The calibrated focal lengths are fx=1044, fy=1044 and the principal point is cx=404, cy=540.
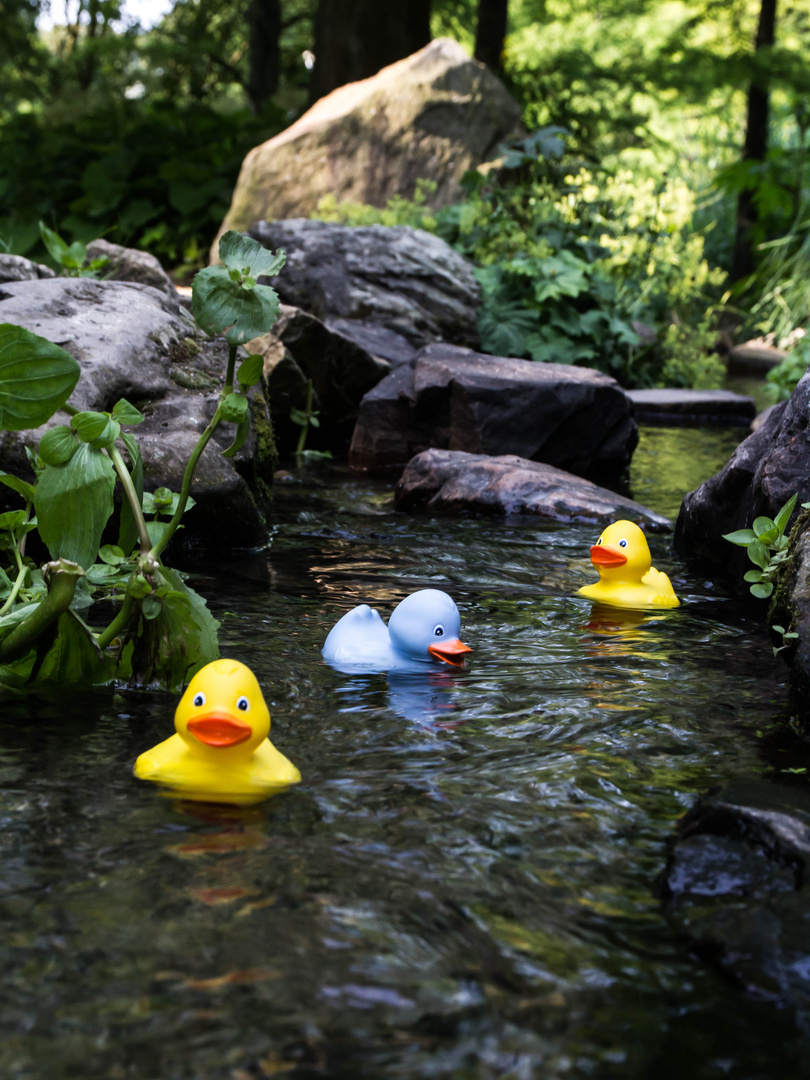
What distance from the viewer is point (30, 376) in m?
2.76

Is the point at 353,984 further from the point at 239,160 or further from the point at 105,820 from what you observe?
the point at 239,160

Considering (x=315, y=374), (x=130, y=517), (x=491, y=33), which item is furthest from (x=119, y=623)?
(x=491, y=33)

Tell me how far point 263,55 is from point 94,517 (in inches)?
635

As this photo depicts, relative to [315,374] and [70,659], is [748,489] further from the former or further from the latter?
[315,374]

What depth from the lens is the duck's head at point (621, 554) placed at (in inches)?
160

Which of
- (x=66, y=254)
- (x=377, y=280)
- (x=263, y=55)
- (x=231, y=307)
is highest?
(x=263, y=55)

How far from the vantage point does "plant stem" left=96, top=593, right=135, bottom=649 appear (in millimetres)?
2873

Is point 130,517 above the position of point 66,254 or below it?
below

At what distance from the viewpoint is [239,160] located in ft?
44.7

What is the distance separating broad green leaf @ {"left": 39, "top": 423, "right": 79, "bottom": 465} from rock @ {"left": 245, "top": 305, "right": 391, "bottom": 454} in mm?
4001

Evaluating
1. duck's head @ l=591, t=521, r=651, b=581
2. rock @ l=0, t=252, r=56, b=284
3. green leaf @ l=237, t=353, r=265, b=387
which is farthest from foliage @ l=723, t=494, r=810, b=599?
rock @ l=0, t=252, r=56, b=284

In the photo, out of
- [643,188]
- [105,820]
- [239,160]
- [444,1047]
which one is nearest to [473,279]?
[643,188]

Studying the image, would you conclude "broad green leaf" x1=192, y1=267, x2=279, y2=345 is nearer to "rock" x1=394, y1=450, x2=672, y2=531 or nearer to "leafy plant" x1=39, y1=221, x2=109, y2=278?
"rock" x1=394, y1=450, x2=672, y2=531

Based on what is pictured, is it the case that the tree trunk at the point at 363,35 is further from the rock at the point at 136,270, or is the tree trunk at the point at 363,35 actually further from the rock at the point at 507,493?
the rock at the point at 507,493
